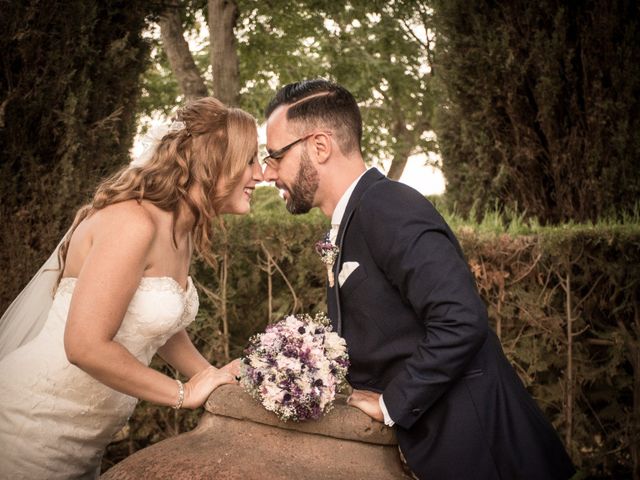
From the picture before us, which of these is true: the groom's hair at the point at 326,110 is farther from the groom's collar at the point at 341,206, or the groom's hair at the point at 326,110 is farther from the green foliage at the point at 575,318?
the green foliage at the point at 575,318

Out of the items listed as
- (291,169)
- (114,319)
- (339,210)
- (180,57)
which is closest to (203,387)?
(114,319)

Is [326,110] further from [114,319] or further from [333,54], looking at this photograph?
[333,54]

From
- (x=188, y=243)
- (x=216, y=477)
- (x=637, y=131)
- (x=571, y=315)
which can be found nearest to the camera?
(x=216, y=477)

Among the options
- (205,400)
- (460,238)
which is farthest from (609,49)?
(205,400)

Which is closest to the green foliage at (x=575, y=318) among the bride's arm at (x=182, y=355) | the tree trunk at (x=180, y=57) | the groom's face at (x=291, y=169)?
the bride's arm at (x=182, y=355)

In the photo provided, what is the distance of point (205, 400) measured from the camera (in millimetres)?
2672

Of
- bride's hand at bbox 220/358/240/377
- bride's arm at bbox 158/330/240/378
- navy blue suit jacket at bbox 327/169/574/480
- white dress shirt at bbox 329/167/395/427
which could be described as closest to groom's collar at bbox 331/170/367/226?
white dress shirt at bbox 329/167/395/427

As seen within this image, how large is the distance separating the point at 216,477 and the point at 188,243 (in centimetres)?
138

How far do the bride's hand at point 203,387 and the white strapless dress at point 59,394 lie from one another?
1.40 feet

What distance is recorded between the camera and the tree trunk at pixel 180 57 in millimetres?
→ 10766

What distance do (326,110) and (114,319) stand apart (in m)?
1.29

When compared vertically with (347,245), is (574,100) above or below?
above

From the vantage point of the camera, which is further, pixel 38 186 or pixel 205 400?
pixel 38 186

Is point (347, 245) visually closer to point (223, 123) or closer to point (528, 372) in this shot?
point (223, 123)
